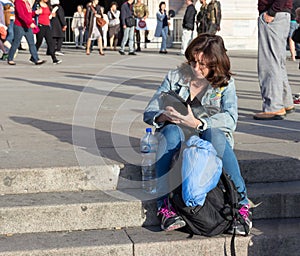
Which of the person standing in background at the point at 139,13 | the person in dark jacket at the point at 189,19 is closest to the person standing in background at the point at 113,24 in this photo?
the person standing in background at the point at 139,13

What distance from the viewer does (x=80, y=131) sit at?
685 centimetres

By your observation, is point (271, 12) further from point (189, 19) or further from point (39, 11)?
point (189, 19)

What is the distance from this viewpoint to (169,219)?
15.4ft

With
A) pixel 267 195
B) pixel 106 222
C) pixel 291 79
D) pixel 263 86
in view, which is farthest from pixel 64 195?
pixel 291 79

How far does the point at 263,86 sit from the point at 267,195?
2.88 meters

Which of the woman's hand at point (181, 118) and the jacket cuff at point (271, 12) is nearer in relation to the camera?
the woman's hand at point (181, 118)

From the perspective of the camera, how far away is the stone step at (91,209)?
4.79m

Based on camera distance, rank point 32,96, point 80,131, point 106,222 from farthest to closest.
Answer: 1. point 32,96
2. point 80,131
3. point 106,222

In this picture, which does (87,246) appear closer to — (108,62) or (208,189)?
(208,189)

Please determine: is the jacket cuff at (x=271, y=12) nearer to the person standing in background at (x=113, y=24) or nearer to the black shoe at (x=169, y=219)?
the black shoe at (x=169, y=219)

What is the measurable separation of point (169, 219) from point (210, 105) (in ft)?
3.05

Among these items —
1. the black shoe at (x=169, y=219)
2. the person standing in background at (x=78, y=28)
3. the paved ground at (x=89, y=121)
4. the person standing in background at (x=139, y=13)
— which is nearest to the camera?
the black shoe at (x=169, y=219)

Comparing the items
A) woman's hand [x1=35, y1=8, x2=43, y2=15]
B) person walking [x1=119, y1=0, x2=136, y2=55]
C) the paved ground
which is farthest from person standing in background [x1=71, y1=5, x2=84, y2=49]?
the paved ground

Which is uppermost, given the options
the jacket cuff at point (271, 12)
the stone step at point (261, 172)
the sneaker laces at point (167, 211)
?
the jacket cuff at point (271, 12)
